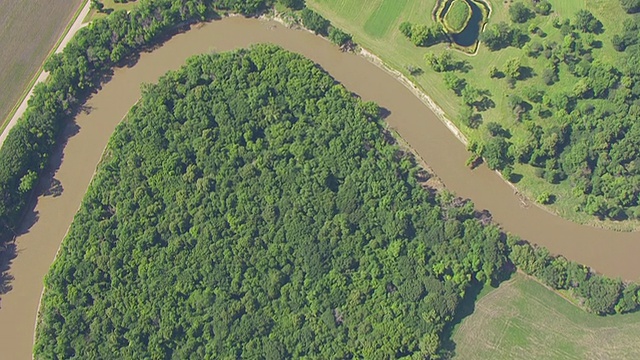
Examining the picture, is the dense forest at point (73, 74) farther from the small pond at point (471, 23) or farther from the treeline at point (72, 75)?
the small pond at point (471, 23)

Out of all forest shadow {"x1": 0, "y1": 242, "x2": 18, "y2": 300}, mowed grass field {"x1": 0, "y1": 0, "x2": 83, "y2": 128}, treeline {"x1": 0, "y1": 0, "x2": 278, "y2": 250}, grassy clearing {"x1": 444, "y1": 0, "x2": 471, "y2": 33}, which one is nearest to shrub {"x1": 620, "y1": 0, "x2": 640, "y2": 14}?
grassy clearing {"x1": 444, "y1": 0, "x2": 471, "y2": 33}

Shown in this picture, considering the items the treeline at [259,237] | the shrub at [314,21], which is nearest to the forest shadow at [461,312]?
the treeline at [259,237]

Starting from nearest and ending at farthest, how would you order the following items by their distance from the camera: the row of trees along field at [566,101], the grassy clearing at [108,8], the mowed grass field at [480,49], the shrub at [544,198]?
the shrub at [544,198] < the row of trees along field at [566,101] < the mowed grass field at [480,49] < the grassy clearing at [108,8]

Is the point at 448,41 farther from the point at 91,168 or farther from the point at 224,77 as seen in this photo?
the point at 91,168

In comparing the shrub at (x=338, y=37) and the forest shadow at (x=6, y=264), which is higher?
the shrub at (x=338, y=37)

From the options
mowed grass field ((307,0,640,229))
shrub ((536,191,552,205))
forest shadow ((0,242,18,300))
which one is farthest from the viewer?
mowed grass field ((307,0,640,229))

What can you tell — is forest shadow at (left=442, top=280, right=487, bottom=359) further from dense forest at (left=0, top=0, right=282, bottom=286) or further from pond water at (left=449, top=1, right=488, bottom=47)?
dense forest at (left=0, top=0, right=282, bottom=286)

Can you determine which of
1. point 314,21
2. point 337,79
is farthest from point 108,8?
point 337,79
